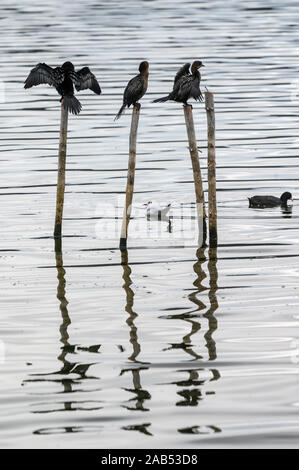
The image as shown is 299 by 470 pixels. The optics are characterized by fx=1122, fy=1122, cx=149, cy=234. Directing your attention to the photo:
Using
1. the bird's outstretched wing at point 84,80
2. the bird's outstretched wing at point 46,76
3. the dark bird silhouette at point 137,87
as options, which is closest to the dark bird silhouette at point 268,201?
the bird's outstretched wing at point 84,80

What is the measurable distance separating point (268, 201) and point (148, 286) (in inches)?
254

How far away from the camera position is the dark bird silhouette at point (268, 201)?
76.2ft

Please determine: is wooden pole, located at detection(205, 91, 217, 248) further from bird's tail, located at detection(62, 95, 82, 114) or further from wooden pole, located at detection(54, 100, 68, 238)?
wooden pole, located at detection(54, 100, 68, 238)

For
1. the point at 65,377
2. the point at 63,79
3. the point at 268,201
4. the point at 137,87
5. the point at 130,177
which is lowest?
the point at 65,377

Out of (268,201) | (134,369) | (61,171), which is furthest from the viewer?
(268,201)

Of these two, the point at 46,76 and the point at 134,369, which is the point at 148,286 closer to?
the point at 134,369

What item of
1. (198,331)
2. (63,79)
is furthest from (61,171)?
(198,331)

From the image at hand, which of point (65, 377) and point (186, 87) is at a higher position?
point (186, 87)

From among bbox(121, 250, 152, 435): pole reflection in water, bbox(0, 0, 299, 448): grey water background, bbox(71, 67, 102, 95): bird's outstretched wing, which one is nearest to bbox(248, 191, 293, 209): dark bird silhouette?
bbox(0, 0, 299, 448): grey water background

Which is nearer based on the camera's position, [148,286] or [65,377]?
[65,377]

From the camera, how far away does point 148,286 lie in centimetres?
1742

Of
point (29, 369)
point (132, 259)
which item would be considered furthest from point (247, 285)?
point (29, 369)

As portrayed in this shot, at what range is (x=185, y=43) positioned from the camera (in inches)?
2028
